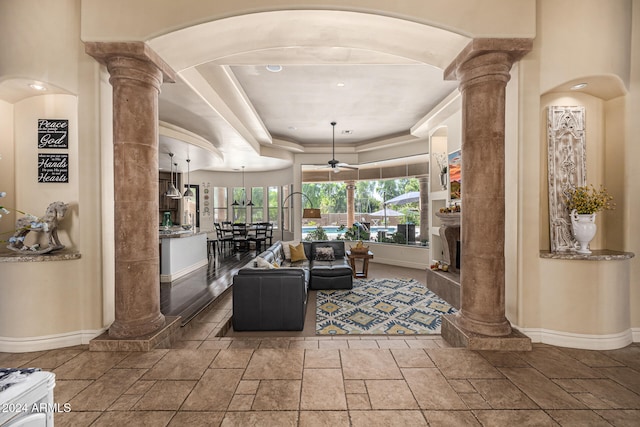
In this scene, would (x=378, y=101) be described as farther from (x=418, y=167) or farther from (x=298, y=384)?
(x=298, y=384)

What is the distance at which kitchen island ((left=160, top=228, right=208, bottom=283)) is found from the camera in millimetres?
5836

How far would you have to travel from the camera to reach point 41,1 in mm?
2863

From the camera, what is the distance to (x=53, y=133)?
307 cm

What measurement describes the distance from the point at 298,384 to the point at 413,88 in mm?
4772

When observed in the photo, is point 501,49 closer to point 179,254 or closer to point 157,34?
point 157,34

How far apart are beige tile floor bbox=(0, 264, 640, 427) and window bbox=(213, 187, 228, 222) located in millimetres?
9508

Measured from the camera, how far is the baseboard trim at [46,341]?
2.80 m

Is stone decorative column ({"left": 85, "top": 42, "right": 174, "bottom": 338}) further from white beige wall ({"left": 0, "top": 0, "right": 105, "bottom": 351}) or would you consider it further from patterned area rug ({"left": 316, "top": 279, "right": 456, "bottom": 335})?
patterned area rug ({"left": 316, "top": 279, "right": 456, "bottom": 335})

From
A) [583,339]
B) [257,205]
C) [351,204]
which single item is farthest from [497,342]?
[257,205]

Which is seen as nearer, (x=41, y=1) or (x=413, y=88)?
(x=41, y=1)

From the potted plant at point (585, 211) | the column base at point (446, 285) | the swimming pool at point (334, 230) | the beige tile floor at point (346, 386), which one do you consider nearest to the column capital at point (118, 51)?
the beige tile floor at point (346, 386)

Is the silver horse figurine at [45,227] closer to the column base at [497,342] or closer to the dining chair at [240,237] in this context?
the column base at [497,342]

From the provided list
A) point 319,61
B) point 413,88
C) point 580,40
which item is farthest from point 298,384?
point 413,88

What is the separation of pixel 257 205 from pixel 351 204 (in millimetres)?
4390
